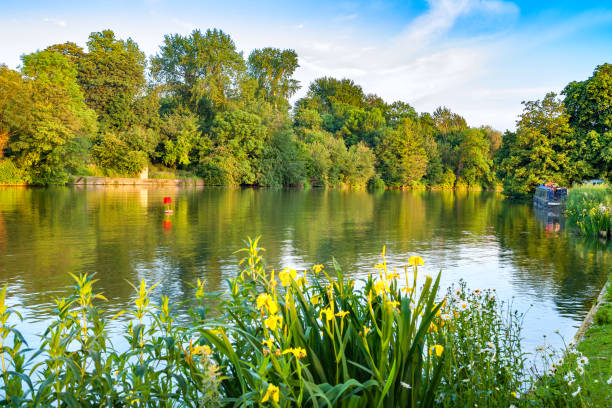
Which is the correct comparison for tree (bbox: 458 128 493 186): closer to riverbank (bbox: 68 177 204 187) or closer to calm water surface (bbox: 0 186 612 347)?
riverbank (bbox: 68 177 204 187)

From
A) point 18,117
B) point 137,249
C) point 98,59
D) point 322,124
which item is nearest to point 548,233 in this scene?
point 137,249

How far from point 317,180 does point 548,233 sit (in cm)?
4893

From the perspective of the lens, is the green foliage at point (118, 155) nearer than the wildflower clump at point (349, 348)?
No

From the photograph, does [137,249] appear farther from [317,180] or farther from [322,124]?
[322,124]

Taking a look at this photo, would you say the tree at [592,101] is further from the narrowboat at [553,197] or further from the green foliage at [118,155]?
the green foliage at [118,155]

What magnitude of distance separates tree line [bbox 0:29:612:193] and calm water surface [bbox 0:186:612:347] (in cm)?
2116

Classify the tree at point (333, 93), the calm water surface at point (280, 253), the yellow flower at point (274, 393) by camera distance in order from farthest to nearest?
the tree at point (333, 93) → the calm water surface at point (280, 253) → the yellow flower at point (274, 393)

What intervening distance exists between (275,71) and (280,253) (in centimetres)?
7057

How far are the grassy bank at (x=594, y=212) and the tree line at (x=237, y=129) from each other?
17.5 m

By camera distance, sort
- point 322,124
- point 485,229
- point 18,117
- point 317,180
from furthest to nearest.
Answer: point 322,124 → point 317,180 → point 18,117 → point 485,229

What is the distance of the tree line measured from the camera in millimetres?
37219

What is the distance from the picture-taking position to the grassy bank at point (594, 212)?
565 inches

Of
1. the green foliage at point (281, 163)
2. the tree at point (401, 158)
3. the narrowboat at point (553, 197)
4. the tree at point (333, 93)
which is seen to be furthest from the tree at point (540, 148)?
the tree at point (333, 93)

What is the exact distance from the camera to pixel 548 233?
16.5m
